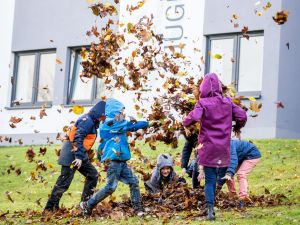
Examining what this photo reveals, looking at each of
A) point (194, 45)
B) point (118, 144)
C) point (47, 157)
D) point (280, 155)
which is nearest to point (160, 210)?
point (118, 144)

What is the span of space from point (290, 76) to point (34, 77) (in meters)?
9.14

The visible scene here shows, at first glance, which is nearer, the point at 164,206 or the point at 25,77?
the point at 164,206

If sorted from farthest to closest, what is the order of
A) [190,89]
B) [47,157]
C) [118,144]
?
1. [47,157]
2. [190,89]
3. [118,144]

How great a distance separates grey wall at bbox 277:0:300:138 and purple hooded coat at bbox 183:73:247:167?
434 inches

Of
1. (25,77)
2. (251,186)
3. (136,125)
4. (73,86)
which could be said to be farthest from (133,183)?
(25,77)

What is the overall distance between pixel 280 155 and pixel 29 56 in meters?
12.1

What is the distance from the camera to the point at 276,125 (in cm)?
2334

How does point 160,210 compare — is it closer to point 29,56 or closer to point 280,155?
point 280,155

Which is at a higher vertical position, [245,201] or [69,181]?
[69,181]

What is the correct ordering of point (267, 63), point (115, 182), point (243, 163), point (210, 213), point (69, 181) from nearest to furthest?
point (210, 213) → point (115, 182) → point (243, 163) → point (69, 181) → point (267, 63)

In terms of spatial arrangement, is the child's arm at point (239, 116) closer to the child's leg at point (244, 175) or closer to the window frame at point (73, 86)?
the child's leg at point (244, 175)

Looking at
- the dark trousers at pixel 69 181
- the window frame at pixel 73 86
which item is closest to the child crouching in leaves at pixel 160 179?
the dark trousers at pixel 69 181

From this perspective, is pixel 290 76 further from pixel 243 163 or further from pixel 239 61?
pixel 243 163

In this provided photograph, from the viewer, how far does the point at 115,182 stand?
13578 millimetres
